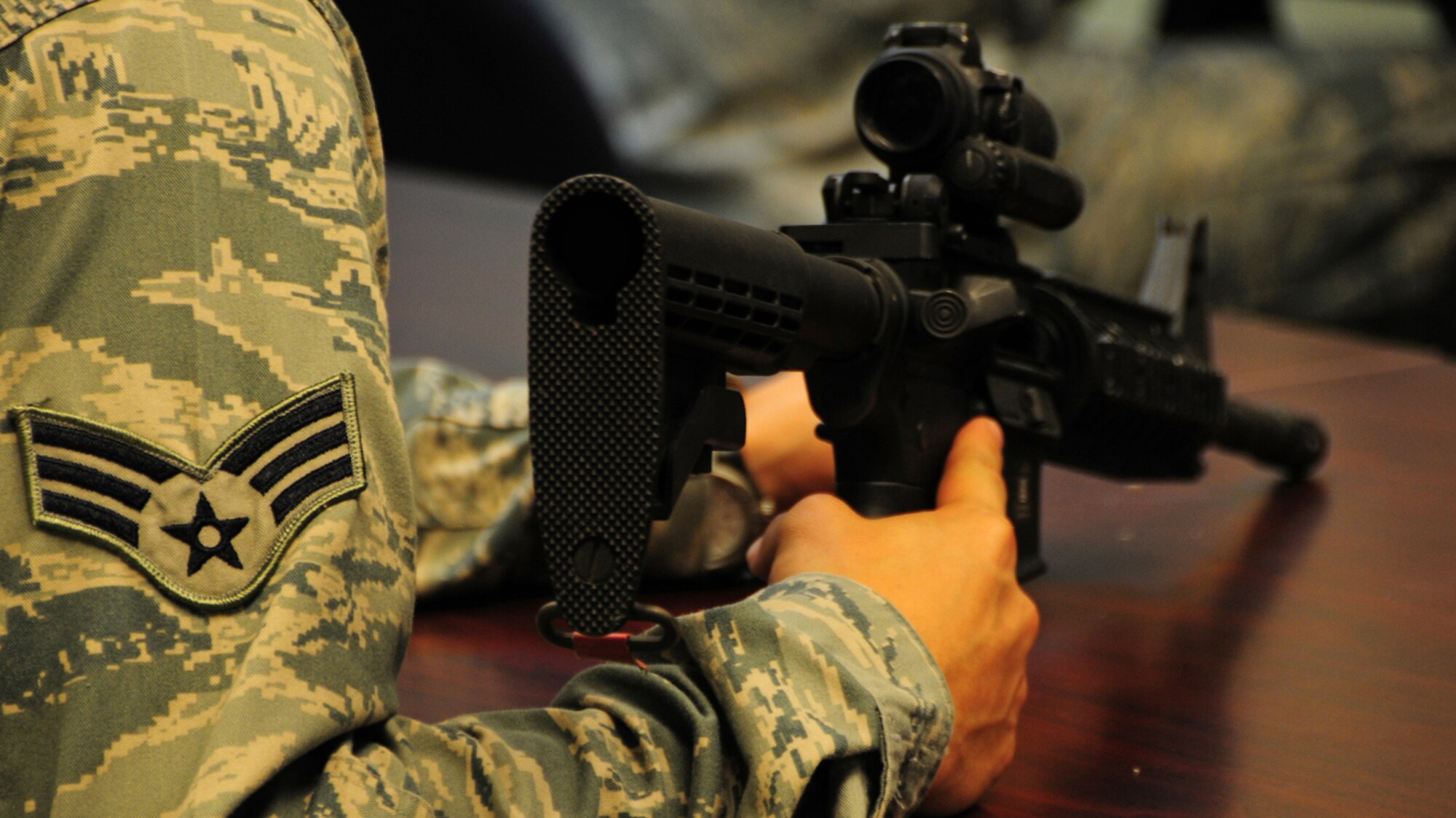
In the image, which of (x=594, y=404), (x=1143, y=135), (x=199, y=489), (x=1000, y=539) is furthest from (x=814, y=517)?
(x=1143, y=135)

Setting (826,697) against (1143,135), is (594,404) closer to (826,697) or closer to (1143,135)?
(826,697)

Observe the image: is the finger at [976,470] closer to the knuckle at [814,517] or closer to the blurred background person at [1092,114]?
the knuckle at [814,517]

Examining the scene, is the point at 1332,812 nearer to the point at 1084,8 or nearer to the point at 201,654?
the point at 201,654

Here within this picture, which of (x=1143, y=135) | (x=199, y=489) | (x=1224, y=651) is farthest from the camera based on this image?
(x=1143, y=135)

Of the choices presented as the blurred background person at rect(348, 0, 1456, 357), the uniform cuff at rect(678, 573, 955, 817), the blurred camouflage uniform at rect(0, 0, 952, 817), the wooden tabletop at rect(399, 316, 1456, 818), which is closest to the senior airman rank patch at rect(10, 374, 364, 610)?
the blurred camouflage uniform at rect(0, 0, 952, 817)

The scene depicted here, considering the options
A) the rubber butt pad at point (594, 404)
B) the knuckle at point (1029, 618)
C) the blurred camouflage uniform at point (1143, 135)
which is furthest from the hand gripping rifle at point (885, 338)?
the blurred camouflage uniform at point (1143, 135)

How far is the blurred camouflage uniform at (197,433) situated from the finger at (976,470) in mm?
329

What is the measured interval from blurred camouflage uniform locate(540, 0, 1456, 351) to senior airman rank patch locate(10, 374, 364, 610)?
2.59 meters

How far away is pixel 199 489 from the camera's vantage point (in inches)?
18.1

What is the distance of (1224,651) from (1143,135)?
2463mm

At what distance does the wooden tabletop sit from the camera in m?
0.68

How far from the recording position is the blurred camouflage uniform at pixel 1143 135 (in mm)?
3049

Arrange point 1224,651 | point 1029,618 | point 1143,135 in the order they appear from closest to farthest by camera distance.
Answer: point 1029,618
point 1224,651
point 1143,135

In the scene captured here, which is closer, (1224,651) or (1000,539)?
(1000,539)
